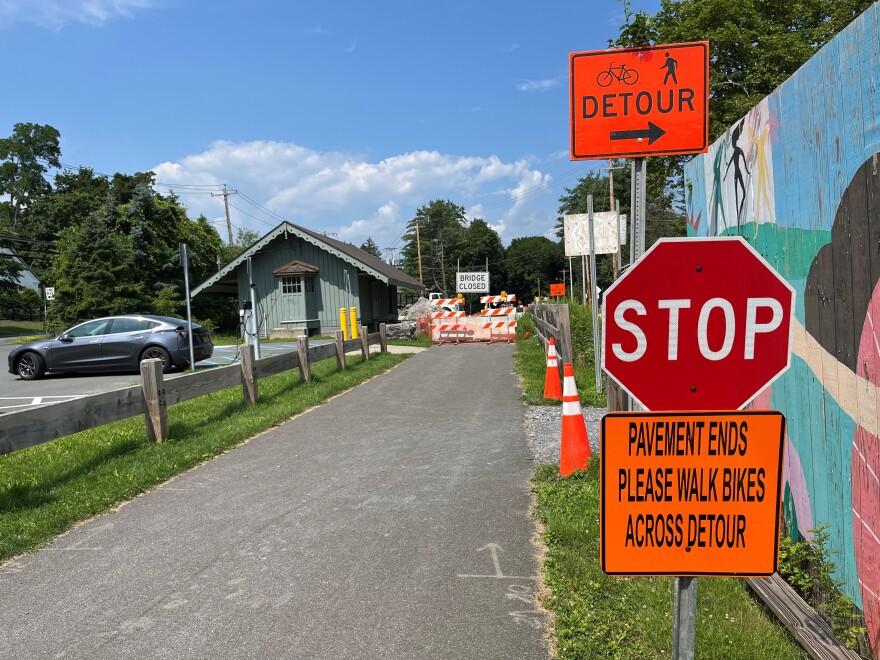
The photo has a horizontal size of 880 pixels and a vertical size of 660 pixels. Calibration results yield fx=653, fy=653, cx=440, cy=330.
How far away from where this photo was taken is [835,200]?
2994 mm

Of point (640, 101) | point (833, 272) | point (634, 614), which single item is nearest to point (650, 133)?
point (640, 101)

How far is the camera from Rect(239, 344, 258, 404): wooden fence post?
9945 mm

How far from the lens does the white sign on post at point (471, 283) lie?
33969 mm

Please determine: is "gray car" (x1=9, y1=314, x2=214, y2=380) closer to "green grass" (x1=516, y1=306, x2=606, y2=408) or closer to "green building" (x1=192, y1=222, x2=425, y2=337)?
"green grass" (x1=516, y1=306, x2=606, y2=408)

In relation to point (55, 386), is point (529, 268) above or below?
above

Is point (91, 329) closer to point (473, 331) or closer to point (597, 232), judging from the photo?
point (597, 232)

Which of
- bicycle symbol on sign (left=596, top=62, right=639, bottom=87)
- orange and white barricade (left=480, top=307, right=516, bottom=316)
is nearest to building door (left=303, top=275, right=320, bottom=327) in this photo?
orange and white barricade (left=480, top=307, right=516, bottom=316)

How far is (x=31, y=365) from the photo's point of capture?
604 inches

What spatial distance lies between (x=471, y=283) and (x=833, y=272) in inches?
1231

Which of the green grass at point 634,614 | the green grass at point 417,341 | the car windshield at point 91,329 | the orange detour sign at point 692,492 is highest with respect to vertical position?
the car windshield at point 91,329

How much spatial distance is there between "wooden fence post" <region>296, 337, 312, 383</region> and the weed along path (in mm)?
4797

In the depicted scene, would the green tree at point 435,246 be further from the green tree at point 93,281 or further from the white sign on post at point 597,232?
the white sign on post at point 597,232

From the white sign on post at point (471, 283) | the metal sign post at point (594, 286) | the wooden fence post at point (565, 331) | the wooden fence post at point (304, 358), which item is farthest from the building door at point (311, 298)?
the metal sign post at point (594, 286)

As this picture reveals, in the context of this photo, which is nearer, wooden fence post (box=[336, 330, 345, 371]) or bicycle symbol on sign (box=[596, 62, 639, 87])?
bicycle symbol on sign (box=[596, 62, 639, 87])
